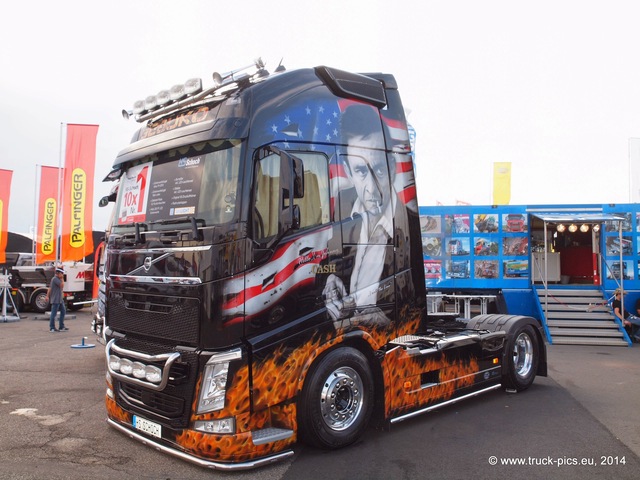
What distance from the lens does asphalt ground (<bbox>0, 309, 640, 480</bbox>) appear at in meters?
4.33

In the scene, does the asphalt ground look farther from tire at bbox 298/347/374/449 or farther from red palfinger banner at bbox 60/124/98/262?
red palfinger banner at bbox 60/124/98/262

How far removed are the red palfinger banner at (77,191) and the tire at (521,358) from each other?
587 inches

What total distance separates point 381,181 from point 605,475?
10.5 feet

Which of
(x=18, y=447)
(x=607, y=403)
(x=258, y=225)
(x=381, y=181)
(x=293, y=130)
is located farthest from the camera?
(x=607, y=403)

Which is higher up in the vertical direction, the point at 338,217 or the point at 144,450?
the point at 338,217

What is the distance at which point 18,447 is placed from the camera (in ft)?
16.2

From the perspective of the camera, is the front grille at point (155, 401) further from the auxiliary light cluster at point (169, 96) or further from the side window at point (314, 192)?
the auxiliary light cluster at point (169, 96)

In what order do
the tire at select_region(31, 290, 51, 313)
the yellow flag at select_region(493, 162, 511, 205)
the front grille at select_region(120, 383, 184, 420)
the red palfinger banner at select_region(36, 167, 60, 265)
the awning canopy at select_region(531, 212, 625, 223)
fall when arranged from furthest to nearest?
the tire at select_region(31, 290, 51, 313) < the red palfinger banner at select_region(36, 167, 60, 265) < the yellow flag at select_region(493, 162, 511, 205) < the awning canopy at select_region(531, 212, 625, 223) < the front grille at select_region(120, 383, 184, 420)

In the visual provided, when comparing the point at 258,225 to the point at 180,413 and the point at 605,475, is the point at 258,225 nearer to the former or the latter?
the point at 180,413

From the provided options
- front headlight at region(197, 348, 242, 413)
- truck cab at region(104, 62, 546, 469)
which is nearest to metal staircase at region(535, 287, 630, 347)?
truck cab at region(104, 62, 546, 469)

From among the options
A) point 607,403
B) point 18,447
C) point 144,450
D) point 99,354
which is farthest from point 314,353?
point 99,354

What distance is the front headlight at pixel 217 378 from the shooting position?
13.4 feet

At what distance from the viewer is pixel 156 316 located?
449 centimetres

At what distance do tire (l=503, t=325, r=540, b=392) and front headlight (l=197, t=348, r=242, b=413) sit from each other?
4.20 m
